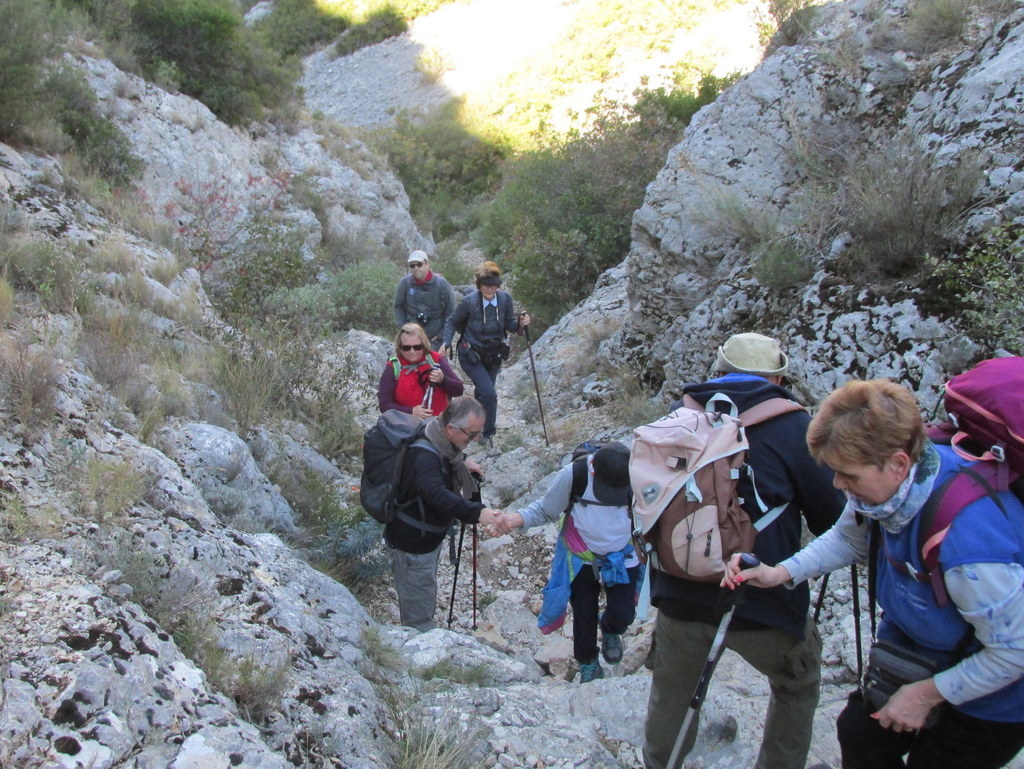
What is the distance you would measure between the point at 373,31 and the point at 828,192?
3004 centimetres

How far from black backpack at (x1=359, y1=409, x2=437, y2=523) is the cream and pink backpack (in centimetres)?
175

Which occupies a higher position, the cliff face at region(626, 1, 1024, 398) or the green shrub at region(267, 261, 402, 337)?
the cliff face at region(626, 1, 1024, 398)

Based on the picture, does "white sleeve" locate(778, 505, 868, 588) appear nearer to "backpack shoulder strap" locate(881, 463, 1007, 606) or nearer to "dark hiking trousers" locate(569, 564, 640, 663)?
"backpack shoulder strap" locate(881, 463, 1007, 606)

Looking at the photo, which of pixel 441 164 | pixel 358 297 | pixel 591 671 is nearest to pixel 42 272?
pixel 591 671

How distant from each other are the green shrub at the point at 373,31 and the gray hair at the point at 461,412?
31910 millimetres

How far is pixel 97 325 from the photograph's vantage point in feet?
19.8

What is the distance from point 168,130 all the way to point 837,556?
1272 centimetres

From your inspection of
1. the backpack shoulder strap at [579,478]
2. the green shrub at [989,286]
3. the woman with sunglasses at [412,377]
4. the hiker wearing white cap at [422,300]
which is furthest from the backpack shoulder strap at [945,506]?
the hiker wearing white cap at [422,300]

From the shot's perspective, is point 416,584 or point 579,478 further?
point 416,584

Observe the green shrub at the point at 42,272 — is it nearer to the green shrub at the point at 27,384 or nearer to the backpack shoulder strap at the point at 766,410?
the green shrub at the point at 27,384

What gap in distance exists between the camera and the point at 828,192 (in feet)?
21.5

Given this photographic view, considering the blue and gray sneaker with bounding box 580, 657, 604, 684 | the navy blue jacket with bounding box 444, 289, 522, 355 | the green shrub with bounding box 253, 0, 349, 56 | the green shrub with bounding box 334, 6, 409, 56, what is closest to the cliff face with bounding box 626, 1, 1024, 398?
the navy blue jacket with bounding box 444, 289, 522, 355

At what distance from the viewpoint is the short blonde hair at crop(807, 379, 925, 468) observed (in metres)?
1.87

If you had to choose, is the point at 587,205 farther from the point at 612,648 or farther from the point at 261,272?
the point at 612,648
